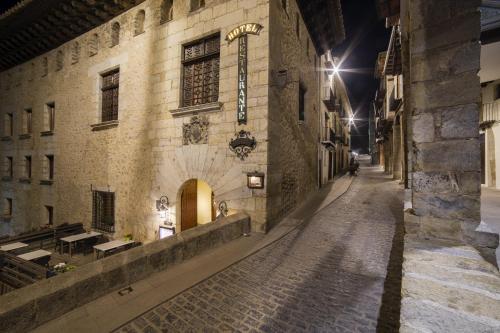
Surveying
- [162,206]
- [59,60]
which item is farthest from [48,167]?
[162,206]

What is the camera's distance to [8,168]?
46.3 feet

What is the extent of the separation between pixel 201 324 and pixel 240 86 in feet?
19.2

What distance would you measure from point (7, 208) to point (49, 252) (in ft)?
34.9

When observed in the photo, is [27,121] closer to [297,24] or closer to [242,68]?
[242,68]

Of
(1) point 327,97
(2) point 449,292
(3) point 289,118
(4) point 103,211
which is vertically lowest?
(4) point 103,211

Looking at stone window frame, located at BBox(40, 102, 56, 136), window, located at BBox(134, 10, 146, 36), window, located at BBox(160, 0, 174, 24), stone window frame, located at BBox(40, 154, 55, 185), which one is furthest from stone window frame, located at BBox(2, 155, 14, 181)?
window, located at BBox(160, 0, 174, 24)

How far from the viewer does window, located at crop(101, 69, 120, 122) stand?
9906mm

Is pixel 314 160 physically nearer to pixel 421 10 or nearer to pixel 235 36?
pixel 235 36

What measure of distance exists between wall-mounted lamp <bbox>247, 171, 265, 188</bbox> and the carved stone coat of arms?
201 cm

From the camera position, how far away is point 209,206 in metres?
9.70

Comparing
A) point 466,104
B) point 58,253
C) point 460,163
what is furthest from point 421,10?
point 58,253

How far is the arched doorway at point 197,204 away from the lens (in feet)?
29.9

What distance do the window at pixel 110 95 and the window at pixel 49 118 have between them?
474cm

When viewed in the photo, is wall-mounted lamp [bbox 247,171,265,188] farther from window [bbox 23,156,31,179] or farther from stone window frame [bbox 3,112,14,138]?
stone window frame [bbox 3,112,14,138]
